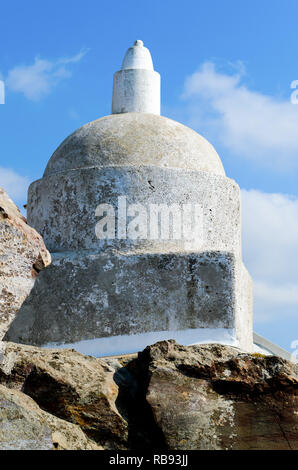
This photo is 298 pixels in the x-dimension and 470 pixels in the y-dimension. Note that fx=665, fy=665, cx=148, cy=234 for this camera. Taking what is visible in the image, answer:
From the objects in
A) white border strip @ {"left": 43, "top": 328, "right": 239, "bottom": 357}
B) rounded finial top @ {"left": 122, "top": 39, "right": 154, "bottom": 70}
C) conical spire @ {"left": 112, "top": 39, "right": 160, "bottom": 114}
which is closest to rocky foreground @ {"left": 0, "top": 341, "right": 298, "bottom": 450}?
white border strip @ {"left": 43, "top": 328, "right": 239, "bottom": 357}

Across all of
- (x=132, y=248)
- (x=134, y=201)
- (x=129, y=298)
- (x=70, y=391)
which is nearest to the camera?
(x=70, y=391)

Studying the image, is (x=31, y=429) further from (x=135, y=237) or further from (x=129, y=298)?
(x=135, y=237)

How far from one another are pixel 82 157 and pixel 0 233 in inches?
96.0

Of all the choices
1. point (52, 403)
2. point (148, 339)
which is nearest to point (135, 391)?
point (52, 403)

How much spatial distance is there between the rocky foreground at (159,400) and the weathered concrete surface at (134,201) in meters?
2.69

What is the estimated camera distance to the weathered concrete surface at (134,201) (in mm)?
8039

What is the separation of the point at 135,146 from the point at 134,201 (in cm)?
83

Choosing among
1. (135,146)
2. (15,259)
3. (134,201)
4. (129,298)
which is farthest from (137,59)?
(15,259)

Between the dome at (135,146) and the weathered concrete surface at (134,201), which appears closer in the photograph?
the weathered concrete surface at (134,201)

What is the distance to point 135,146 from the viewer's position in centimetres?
844

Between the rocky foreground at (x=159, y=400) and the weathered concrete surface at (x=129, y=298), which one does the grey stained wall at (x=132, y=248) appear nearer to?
the weathered concrete surface at (x=129, y=298)

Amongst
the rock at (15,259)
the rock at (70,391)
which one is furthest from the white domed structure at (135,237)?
the rock at (70,391)

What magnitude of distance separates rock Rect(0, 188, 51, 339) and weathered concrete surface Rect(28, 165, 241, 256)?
4.12 feet
